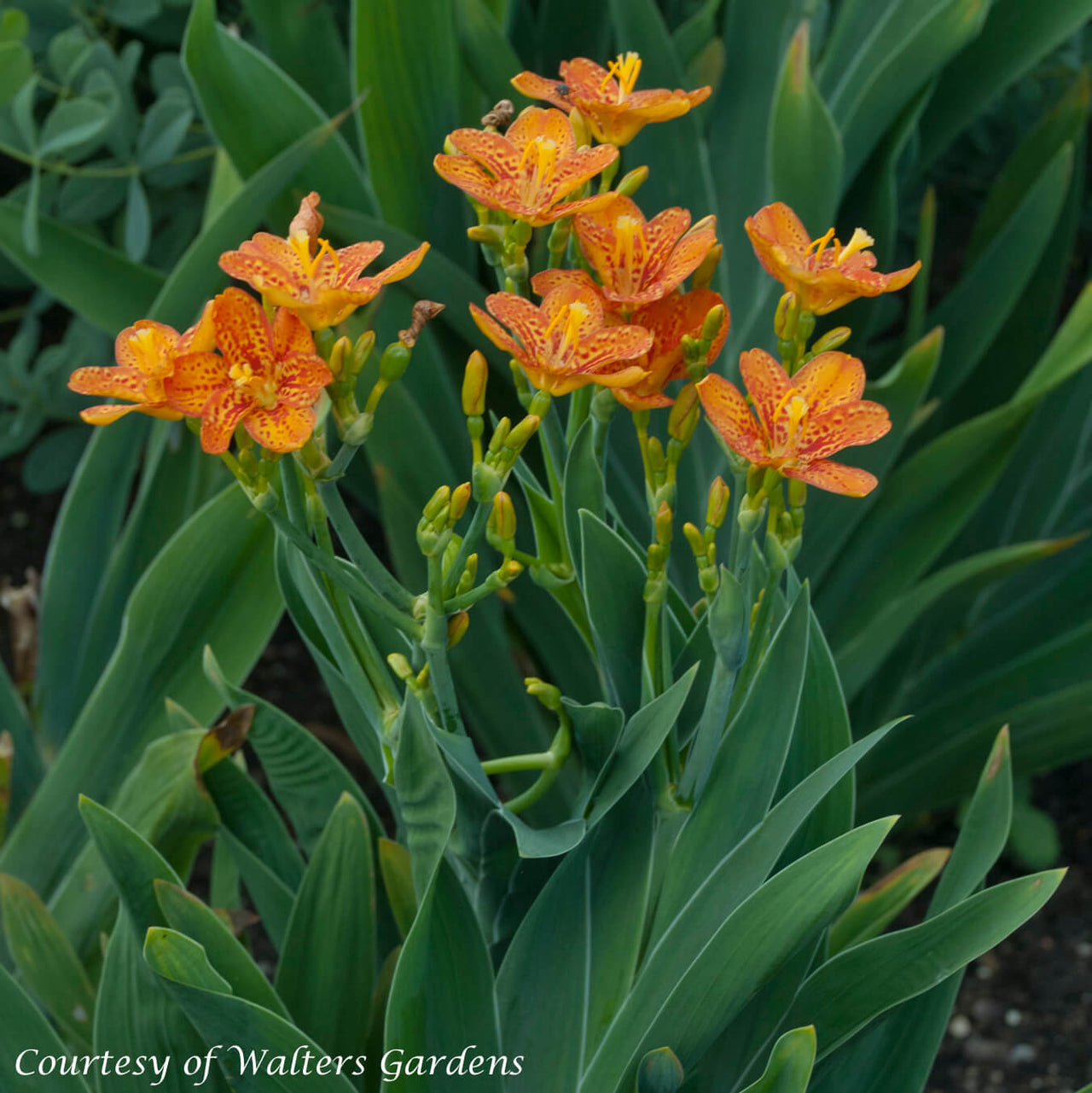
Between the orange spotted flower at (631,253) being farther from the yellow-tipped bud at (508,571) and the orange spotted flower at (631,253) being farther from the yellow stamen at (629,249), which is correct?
the yellow-tipped bud at (508,571)

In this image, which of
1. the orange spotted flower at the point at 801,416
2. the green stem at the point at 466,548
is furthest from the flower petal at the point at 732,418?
the green stem at the point at 466,548

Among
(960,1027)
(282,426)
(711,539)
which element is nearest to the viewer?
(282,426)

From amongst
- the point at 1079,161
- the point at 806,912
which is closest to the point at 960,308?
the point at 1079,161

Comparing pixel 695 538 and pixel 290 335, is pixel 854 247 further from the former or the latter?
pixel 290 335

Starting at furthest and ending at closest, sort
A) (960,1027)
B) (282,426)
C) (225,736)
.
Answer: (960,1027), (225,736), (282,426)

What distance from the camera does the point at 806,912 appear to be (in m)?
0.57

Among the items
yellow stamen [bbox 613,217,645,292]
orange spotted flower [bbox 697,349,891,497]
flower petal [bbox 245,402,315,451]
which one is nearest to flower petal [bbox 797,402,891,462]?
orange spotted flower [bbox 697,349,891,497]

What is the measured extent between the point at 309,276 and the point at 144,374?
0.08 metres

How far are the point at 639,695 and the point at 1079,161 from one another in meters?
1.10

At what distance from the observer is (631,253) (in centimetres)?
54

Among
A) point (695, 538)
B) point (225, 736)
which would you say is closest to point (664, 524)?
point (695, 538)

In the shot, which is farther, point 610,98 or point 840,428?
point 610,98

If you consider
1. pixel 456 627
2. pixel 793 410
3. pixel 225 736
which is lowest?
pixel 225 736

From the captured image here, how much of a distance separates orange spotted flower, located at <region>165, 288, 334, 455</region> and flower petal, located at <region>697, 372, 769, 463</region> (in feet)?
0.52
